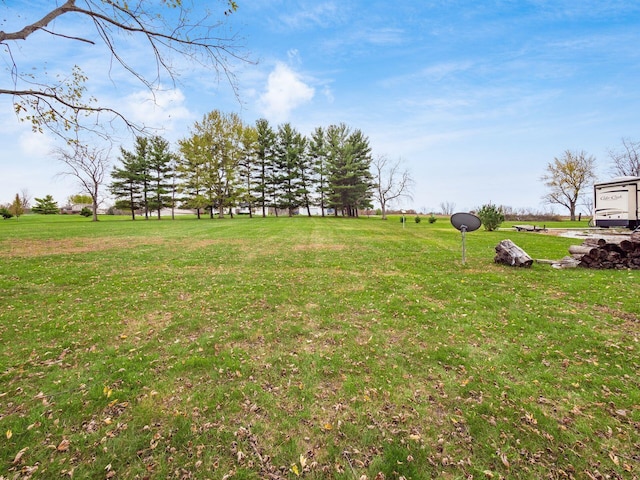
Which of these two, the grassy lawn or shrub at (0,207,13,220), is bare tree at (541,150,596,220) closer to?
the grassy lawn

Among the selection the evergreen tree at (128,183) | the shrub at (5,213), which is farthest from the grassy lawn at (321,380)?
the shrub at (5,213)

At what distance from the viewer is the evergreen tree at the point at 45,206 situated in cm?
5559

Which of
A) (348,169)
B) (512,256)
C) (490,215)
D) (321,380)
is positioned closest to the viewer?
(321,380)

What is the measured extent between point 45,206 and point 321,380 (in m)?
77.8

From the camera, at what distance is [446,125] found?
98.5 ft

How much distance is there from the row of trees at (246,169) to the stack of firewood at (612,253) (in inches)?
1322

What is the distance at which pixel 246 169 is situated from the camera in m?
42.9

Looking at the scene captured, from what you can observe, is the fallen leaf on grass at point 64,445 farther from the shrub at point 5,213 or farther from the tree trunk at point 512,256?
the shrub at point 5,213

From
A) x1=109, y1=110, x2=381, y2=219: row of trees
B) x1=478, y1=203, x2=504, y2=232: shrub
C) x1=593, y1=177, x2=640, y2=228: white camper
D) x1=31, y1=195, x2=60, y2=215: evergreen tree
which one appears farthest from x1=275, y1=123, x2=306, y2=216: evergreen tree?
x1=31, y1=195, x2=60, y2=215: evergreen tree

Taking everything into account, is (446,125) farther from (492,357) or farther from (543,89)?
(492,357)

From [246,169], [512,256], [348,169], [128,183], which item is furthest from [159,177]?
[512,256]

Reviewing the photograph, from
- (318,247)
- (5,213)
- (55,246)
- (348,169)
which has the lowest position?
(318,247)

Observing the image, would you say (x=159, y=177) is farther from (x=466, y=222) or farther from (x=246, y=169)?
(x=466, y=222)

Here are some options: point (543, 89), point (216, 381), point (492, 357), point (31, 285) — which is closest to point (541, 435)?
point (492, 357)
